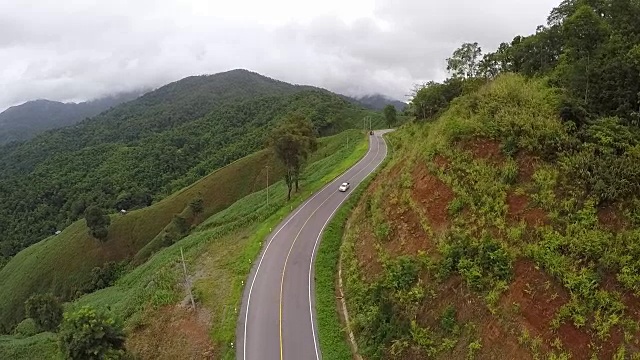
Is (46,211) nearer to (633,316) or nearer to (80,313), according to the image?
(80,313)

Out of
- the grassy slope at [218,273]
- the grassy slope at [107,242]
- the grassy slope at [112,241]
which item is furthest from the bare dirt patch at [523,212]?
the grassy slope at [107,242]

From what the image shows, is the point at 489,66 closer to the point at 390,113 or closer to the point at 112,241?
the point at 390,113

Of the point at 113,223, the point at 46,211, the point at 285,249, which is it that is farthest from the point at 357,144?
the point at 46,211

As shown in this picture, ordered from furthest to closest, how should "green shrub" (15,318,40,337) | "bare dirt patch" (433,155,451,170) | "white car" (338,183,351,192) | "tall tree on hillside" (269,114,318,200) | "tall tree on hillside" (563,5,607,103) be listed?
"green shrub" (15,318,40,337), "white car" (338,183,351,192), "tall tree on hillside" (269,114,318,200), "bare dirt patch" (433,155,451,170), "tall tree on hillside" (563,5,607,103)

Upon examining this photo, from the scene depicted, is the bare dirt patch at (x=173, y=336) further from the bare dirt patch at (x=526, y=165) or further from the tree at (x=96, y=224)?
the tree at (x=96, y=224)

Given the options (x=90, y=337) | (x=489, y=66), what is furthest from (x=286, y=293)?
(x=489, y=66)

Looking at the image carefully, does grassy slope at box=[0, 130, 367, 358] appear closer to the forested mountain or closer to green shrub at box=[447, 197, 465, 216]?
green shrub at box=[447, 197, 465, 216]

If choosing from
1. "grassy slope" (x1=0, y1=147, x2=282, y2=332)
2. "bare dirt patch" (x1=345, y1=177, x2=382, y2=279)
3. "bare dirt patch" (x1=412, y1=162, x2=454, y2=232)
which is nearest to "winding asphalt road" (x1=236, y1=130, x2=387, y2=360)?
"bare dirt patch" (x1=345, y1=177, x2=382, y2=279)
